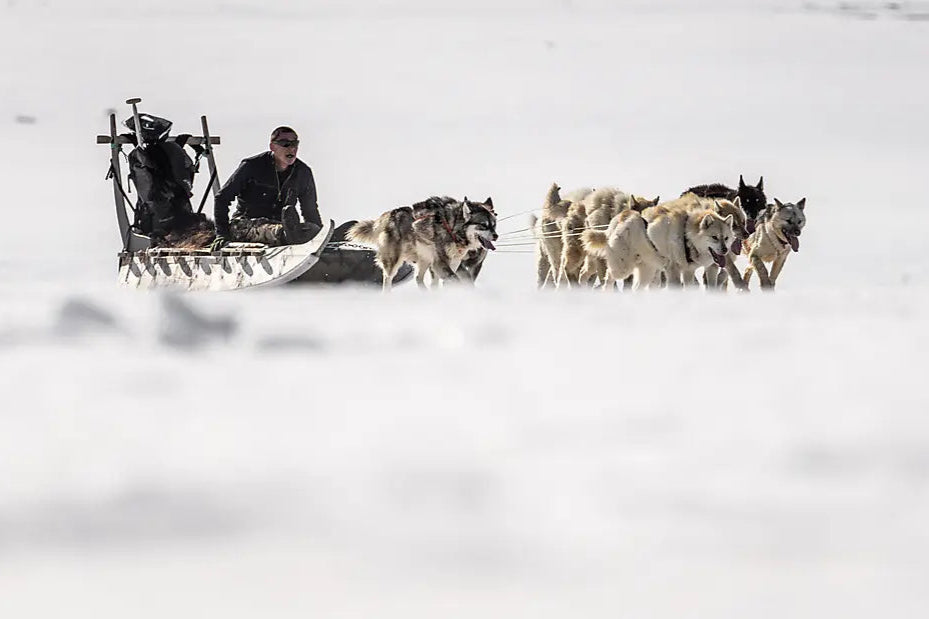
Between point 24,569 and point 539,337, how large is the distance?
5.59 ft

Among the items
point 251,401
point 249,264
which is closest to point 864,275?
point 249,264

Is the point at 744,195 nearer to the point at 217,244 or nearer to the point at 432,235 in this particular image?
the point at 432,235

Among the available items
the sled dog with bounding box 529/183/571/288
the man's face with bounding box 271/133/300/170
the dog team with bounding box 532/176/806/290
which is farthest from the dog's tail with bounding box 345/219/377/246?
the sled dog with bounding box 529/183/571/288

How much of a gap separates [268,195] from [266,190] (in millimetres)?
48

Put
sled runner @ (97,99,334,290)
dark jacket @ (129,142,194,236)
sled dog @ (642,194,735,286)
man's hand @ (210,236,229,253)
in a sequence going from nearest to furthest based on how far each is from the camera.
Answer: sled dog @ (642,194,735,286), sled runner @ (97,99,334,290), man's hand @ (210,236,229,253), dark jacket @ (129,142,194,236)

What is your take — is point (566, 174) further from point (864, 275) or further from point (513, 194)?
point (864, 275)

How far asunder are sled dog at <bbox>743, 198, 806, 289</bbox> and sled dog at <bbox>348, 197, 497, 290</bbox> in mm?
1935

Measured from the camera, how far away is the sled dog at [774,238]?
8.93 m

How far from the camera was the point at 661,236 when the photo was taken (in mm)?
7668

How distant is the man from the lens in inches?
344

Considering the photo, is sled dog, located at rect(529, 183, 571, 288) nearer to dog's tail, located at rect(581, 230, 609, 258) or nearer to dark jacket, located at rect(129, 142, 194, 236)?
dog's tail, located at rect(581, 230, 609, 258)

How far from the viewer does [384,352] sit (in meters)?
2.82

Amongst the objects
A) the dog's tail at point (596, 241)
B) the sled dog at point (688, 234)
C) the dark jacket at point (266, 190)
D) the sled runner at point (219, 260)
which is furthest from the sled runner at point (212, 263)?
the sled dog at point (688, 234)

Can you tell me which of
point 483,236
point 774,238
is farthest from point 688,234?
point 774,238
